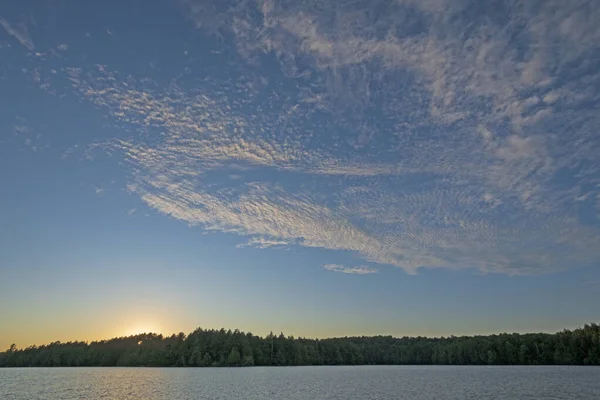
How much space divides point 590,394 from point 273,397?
44.8m

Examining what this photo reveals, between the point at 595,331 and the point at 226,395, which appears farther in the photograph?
the point at 595,331

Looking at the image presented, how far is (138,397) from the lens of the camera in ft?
222

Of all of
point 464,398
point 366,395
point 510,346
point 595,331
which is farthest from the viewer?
point 510,346

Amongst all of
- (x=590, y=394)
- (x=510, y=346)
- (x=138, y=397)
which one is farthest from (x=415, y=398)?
(x=510, y=346)

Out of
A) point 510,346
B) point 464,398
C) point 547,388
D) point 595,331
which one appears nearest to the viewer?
point 464,398

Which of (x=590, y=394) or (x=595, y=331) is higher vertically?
(x=595, y=331)

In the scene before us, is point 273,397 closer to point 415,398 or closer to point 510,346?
point 415,398

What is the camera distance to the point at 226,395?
68.2 metres

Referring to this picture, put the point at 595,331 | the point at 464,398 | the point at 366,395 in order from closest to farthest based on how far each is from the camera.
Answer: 1. the point at 464,398
2. the point at 366,395
3. the point at 595,331

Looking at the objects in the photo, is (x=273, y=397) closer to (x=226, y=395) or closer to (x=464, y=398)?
(x=226, y=395)

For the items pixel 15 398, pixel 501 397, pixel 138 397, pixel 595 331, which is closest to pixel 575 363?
pixel 595 331

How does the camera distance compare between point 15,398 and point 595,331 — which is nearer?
point 15,398

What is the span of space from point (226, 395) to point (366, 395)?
832 inches

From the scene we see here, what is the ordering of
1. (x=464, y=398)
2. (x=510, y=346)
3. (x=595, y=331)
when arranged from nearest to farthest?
(x=464, y=398)
(x=595, y=331)
(x=510, y=346)
